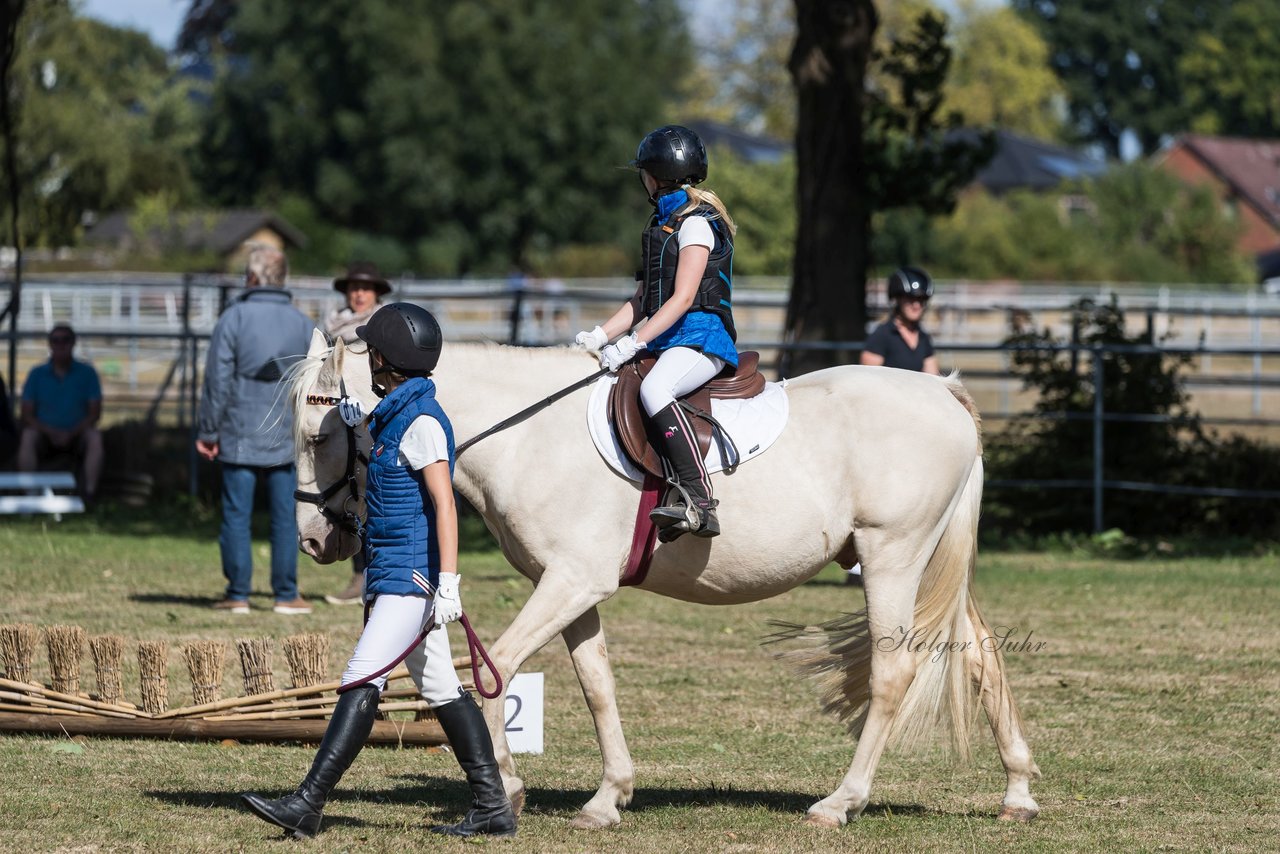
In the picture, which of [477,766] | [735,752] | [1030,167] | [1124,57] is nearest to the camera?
[477,766]

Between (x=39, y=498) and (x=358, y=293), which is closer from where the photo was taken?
(x=358, y=293)

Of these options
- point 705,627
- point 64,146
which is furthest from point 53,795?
point 64,146

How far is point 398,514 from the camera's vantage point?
5.52m

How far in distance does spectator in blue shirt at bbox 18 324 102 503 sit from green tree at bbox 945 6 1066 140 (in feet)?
238

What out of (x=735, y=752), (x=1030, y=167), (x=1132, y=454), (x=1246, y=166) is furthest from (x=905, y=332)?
(x=1246, y=166)

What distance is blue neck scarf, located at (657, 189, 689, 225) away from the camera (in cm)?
601

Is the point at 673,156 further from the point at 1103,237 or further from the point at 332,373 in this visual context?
the point at 1103,237

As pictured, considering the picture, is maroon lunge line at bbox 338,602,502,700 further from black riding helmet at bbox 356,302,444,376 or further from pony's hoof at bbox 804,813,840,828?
pony's hoof at bbox 804,813,840,828

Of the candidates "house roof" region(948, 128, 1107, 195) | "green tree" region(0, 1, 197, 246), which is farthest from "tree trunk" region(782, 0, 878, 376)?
"house roof" region(948, 128, 1107, 195)

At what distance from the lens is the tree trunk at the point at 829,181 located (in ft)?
51.6

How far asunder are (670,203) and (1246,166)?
8396cm

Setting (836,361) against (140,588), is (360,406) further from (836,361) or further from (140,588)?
(836,361)

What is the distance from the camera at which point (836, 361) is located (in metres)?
15.6

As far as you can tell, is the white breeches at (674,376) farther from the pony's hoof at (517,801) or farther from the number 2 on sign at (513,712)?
the number 2 on sign at (513,712)
